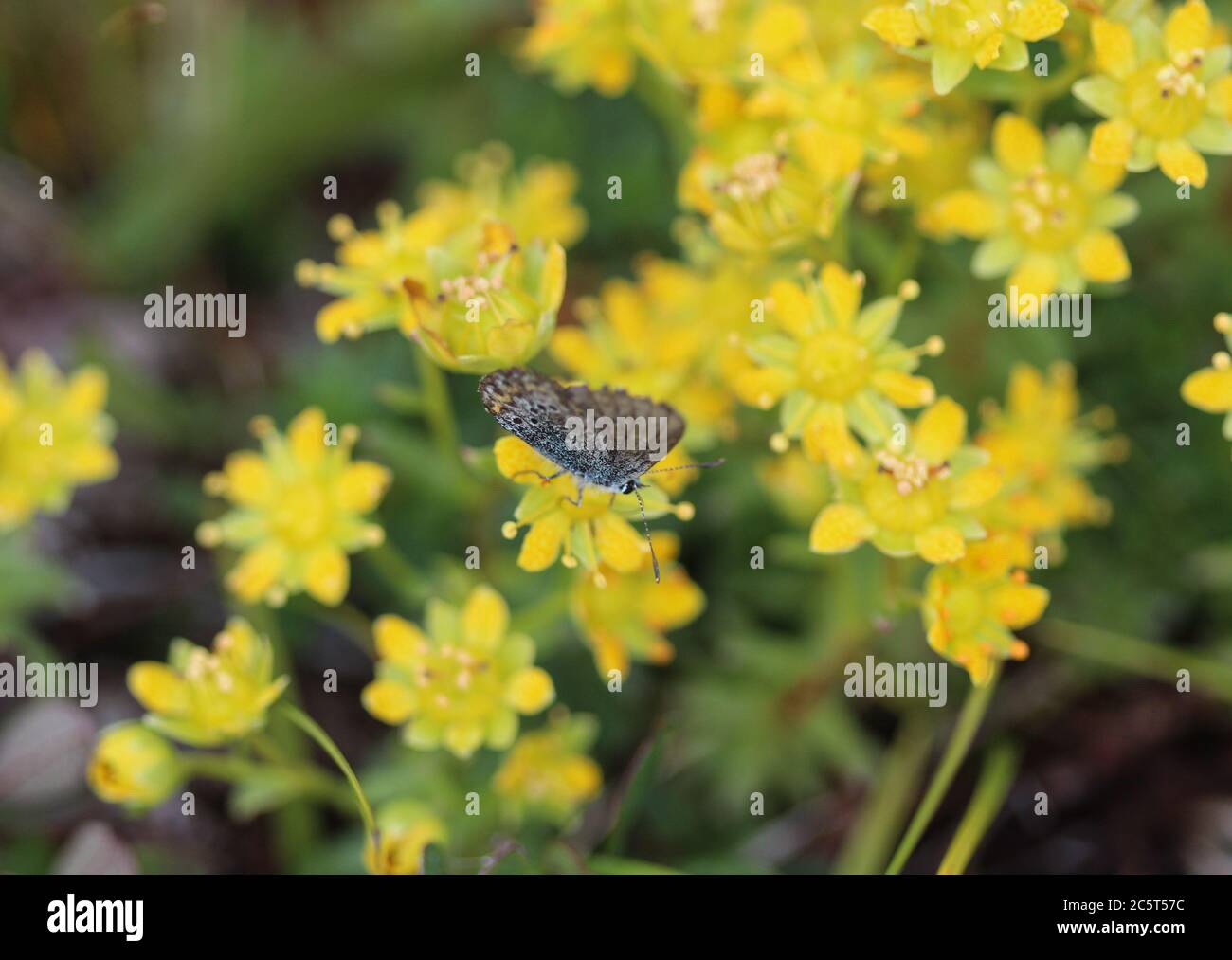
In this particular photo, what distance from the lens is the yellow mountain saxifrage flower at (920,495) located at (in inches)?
97.1

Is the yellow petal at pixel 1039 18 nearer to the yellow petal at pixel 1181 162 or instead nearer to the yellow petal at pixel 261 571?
the yellow petal at pixel 1181 162

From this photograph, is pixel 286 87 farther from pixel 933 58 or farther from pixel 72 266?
pixel 933 58

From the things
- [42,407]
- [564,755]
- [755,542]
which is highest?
[42,407]

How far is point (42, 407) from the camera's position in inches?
129

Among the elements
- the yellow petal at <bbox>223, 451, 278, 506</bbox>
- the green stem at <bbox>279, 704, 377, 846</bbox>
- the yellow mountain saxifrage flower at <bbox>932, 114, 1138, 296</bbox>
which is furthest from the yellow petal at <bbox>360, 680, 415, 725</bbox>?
the yellow mountain saxifrage flower at <bbox>932, 114, 1138, 296</bbox>

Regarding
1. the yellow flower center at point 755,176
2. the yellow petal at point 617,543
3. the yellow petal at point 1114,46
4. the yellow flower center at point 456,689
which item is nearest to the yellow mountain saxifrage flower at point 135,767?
the yellow flower center at point 456,689

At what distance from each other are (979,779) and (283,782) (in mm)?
1721

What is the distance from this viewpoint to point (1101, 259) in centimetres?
264

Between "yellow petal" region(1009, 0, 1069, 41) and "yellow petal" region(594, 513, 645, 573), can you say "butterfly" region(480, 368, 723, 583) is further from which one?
"yellow petal" region(1009, 0, 1069, 41)

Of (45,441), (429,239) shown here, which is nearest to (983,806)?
(429,239)

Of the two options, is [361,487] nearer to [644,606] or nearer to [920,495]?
[644,606]

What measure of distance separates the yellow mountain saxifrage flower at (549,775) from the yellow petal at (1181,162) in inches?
67.6
